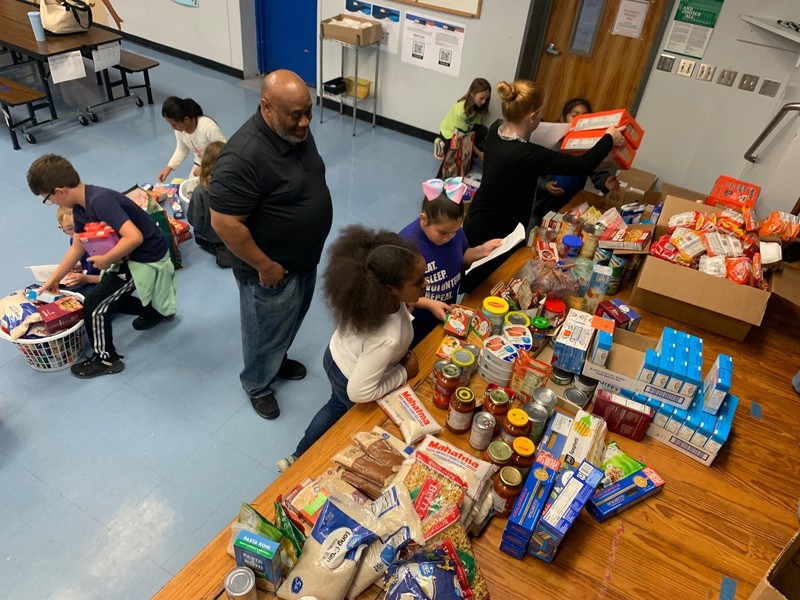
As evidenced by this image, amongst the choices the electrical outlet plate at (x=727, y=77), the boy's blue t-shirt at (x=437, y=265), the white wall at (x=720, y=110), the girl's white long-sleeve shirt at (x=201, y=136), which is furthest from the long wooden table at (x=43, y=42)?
the electrical outlet plate at (x=727, y=77)

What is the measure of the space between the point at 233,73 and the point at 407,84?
8.70ft

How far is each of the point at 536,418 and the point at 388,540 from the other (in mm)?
644

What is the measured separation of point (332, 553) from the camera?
1.31 meters

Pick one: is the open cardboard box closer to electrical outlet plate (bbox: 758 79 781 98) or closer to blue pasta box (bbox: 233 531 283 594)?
blue pasta box (bbox: 233 531 283 594)

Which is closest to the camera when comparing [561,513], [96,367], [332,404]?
[561,513]

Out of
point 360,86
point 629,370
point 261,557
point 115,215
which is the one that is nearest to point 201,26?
point 360,86

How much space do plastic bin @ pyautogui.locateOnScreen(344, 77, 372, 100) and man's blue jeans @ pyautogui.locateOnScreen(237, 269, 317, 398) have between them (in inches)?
154

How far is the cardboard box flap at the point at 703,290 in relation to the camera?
90.8 inches

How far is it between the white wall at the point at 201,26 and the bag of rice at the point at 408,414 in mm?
6332

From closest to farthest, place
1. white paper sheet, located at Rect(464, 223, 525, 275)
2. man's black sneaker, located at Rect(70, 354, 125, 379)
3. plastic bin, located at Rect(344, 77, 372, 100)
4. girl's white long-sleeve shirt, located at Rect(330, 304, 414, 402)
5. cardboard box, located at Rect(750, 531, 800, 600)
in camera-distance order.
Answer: cardboard box, located at Rect(750, 531, 800, 600)
girl's white long-sleeve shirt, located at Rect(330, 304, 414, 402)
white paper sheet, located at Rect(464, 223, 525, 275)
man's black sneaker, located at Rect(70, 354, 125, 379)
plastic bin, located at Rect(344, 77, 372, 100)

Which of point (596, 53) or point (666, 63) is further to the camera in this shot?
point (596, 53)

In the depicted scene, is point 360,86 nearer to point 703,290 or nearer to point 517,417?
point 703,290

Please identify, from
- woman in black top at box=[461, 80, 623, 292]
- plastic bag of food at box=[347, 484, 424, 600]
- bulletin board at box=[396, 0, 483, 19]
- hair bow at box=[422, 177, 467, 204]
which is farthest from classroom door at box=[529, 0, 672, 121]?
plastic bag of food at box=[347, 484, 424, 600]

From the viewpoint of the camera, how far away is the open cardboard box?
2.32m
